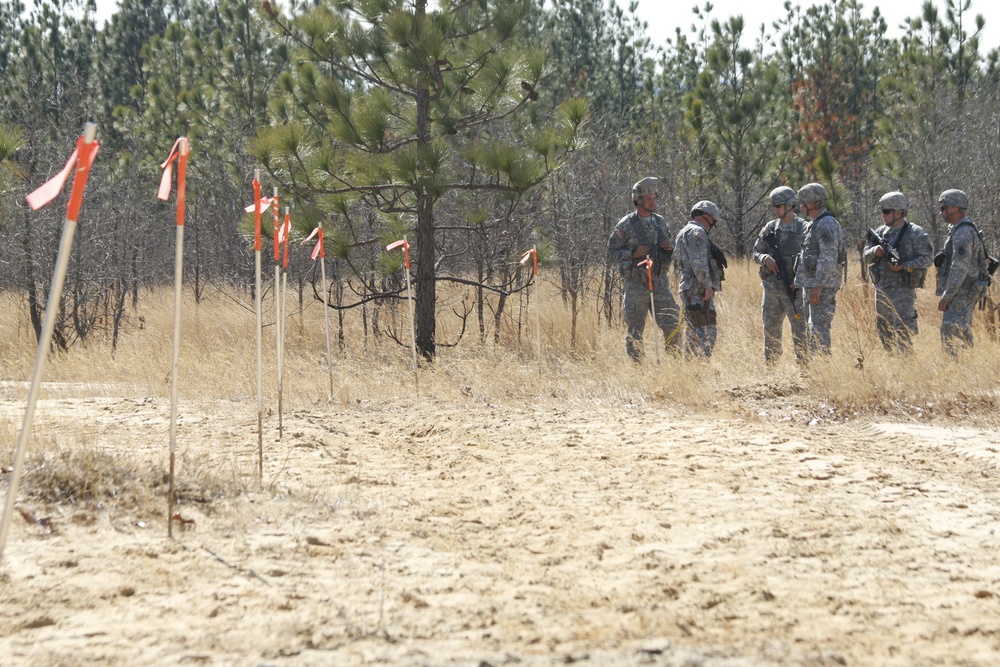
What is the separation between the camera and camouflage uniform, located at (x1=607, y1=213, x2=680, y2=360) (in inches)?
418

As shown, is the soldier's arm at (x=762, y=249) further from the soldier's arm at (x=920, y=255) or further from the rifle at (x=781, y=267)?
the soldier's arm at (x=920, y=255)

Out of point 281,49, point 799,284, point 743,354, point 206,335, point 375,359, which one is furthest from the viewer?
point 281,49

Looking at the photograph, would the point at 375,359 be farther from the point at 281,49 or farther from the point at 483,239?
the point at 281,49

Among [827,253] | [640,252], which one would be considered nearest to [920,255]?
[827,253]

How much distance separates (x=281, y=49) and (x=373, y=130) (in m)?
9.45

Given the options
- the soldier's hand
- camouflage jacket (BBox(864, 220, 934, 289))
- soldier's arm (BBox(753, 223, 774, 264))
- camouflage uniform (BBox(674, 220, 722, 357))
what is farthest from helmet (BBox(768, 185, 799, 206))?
the soldier's hand

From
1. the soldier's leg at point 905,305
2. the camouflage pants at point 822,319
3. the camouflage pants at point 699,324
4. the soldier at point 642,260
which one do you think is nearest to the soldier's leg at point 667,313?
the soldier at point 642,260

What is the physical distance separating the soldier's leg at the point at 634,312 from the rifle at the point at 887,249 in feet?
7.10

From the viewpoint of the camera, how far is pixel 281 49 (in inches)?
778

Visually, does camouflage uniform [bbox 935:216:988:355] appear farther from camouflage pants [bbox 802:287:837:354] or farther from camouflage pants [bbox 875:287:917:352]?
camouflage pants [bbox 802:287:837:354]

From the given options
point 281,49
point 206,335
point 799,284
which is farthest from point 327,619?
point 281,49

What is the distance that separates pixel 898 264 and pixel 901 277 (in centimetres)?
20

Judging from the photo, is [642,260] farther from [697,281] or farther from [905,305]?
[905,305]

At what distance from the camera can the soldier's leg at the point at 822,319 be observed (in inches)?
388
